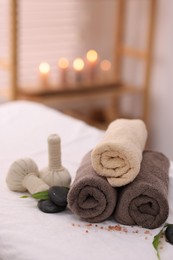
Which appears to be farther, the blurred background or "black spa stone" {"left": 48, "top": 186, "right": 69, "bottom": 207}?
the blurred background

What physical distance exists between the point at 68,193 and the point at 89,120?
2.09 meters

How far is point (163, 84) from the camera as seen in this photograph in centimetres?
333

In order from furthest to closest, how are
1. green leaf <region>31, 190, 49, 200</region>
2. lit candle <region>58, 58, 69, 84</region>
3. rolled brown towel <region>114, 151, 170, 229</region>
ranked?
lit candle <region>58, 58, 69, 84</region>
green leaf <region>31, 190, 49, 200</region>
rolled brown towel <region>114, 151, 170, 229</region>

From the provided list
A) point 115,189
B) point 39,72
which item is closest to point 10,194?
point 115,189

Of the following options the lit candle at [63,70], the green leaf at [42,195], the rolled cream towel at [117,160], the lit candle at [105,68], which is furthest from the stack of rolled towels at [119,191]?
the lit candle at [105,68]

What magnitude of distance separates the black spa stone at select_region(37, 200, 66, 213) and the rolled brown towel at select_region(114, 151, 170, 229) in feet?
0.55

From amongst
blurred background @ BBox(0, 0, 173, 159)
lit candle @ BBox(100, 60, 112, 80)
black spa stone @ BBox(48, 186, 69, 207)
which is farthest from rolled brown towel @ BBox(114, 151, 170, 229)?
lit candle @ BBox(100, 60, 112, 80)

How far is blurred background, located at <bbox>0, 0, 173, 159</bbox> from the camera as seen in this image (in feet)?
10.4

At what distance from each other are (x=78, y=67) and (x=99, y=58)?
1.40ft

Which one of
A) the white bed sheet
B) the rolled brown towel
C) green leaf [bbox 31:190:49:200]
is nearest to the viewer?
the white bed sheet

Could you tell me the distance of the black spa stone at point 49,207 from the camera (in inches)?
54.9

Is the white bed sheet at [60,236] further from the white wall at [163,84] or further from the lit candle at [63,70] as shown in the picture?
the white wall at [163,84]

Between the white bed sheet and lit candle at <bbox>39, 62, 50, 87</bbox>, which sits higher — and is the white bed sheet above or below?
below

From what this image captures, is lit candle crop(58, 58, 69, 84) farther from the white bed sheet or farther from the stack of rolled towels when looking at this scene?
the stack of rolled towels
